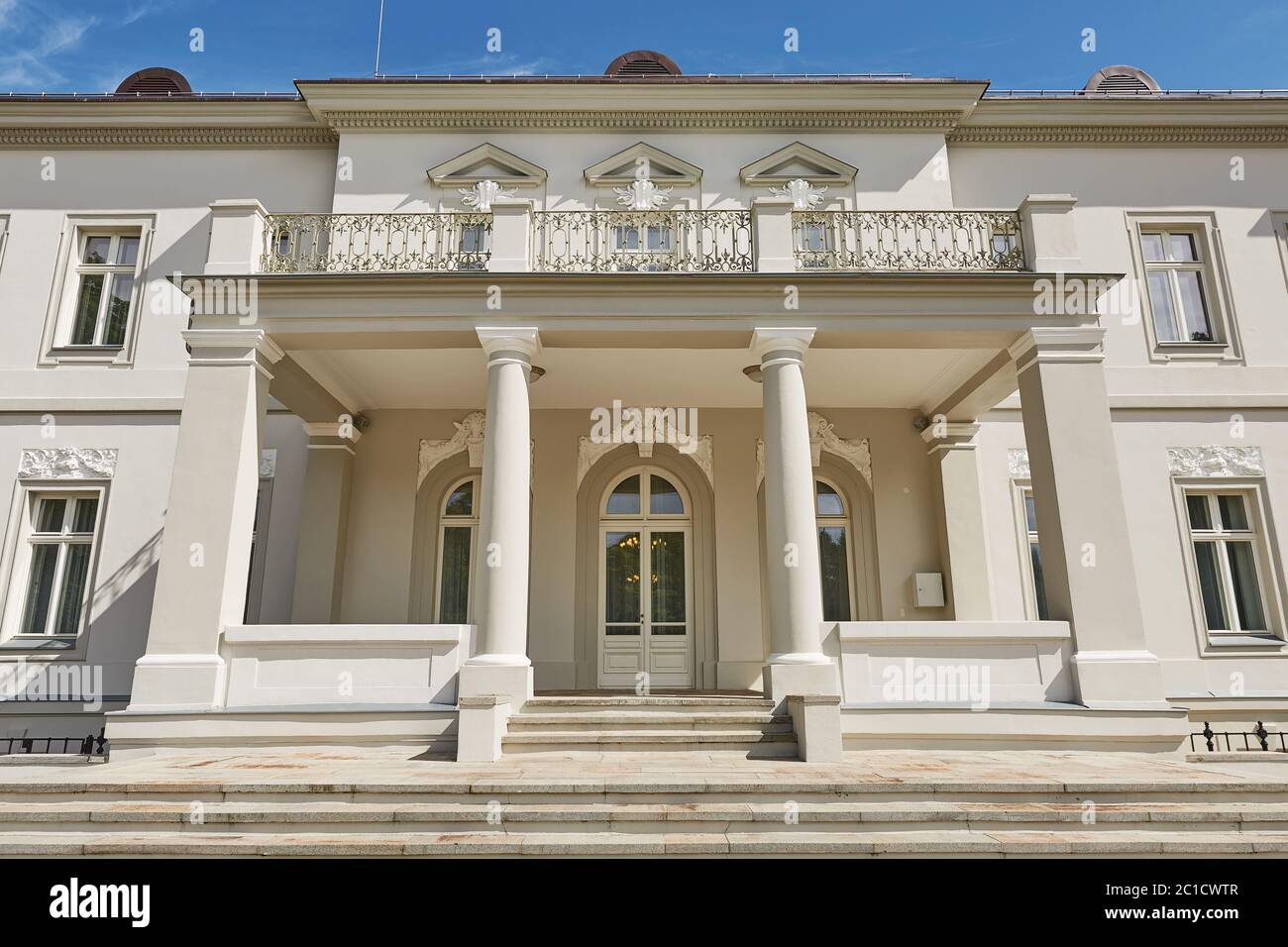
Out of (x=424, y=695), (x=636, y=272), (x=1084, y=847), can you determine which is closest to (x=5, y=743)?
(x=424, y=695)

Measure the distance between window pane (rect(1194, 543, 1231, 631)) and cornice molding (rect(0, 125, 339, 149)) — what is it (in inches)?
530

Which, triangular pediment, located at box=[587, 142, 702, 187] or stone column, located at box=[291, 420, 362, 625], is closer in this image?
stone column, located at box=[291, 420, 362, 625]

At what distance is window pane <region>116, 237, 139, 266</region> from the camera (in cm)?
1131

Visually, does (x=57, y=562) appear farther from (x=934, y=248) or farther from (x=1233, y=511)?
(x=1233, y=511)

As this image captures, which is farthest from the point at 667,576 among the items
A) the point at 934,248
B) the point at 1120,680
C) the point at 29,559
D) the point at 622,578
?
the point at 29,559

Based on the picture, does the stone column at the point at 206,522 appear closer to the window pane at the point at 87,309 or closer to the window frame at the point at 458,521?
the window frame at the point at 458,521

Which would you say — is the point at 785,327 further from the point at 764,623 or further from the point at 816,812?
the point at 816,812

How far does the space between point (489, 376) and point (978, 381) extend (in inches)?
236

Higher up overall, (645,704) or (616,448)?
(616,448)

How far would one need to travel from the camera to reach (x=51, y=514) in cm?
1039

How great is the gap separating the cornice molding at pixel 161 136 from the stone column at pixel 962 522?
1012 centimetres

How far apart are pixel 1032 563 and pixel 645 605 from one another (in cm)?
540

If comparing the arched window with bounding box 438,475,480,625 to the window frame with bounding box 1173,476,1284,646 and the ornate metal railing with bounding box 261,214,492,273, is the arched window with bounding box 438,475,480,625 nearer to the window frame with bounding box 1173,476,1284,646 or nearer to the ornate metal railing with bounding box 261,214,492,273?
the ornate metal railing with bounding box 261,214,492,273

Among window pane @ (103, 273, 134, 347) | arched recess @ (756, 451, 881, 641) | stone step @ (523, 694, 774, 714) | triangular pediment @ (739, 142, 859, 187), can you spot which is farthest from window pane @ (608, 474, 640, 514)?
window pane @ (103, 273, 134, 347)
